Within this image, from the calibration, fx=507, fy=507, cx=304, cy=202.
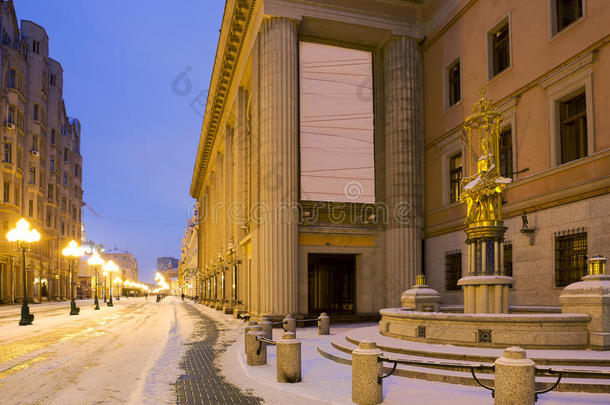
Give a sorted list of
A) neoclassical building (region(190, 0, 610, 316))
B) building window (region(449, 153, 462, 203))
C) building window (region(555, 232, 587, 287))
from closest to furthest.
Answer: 1. building window (region(555, 232, 587, 287))
2. neoclassical building (region(190, 0, 610, 316))
3. building window (region(449, 153, 462, 203))

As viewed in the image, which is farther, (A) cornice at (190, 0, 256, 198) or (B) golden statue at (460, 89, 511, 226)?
(A) cornice at (190, 0, 256, 198)

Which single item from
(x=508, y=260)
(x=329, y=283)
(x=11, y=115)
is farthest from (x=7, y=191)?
(x=508, y=260)

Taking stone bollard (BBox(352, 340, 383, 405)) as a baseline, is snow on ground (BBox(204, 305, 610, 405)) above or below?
below

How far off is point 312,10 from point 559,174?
45.6 feet

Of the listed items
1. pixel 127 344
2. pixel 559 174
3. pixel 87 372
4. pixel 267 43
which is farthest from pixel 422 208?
pixel 87 372

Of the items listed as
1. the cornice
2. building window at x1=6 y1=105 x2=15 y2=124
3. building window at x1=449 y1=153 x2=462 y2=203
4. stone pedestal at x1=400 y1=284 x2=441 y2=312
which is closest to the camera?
stone pedestal at x1=400 y1=284 x2=441 y2=312

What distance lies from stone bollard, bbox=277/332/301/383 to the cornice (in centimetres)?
2060

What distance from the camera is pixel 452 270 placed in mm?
23531

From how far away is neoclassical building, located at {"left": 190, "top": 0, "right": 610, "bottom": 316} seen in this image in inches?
760

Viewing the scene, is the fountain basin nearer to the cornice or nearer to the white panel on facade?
the white panel on facade

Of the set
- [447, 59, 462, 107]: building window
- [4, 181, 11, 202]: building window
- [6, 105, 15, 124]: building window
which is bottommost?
[4, 181, 11, 202]: building window

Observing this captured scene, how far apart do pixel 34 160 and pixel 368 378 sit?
67.0m

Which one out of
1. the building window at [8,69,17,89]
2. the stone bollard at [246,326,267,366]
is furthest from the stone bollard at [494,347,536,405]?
the building window at [8,69,17,89]

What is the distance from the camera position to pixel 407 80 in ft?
85.8
